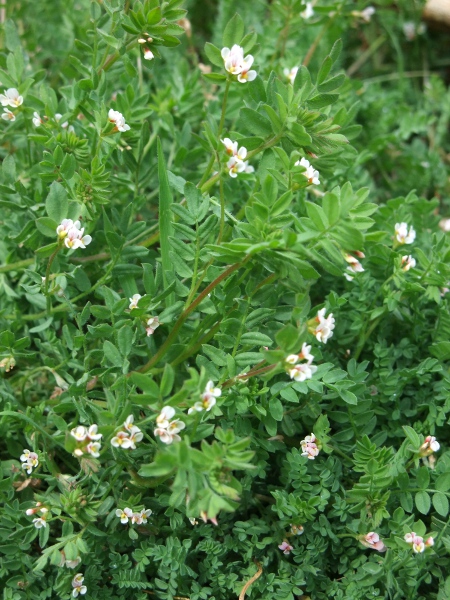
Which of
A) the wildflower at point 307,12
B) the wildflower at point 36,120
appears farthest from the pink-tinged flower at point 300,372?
the wildflower at point 307,12

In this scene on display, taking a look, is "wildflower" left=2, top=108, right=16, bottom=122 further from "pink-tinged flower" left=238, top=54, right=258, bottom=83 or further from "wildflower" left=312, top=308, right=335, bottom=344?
"wildflower" left=312, top=308, right=335, bottom=344

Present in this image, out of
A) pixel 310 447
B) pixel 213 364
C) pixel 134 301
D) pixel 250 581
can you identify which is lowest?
pixel 250 581

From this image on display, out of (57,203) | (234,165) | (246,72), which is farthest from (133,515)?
(246,72)

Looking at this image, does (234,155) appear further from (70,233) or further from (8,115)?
(8,115)

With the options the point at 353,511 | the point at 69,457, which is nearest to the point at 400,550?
the point at 353,511

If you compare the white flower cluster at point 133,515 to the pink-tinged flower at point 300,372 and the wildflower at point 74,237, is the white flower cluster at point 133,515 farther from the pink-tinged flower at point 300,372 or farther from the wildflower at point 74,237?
the wildflower at point 74,237

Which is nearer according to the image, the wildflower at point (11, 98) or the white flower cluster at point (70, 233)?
the white flower cluster at point (70, 233)
